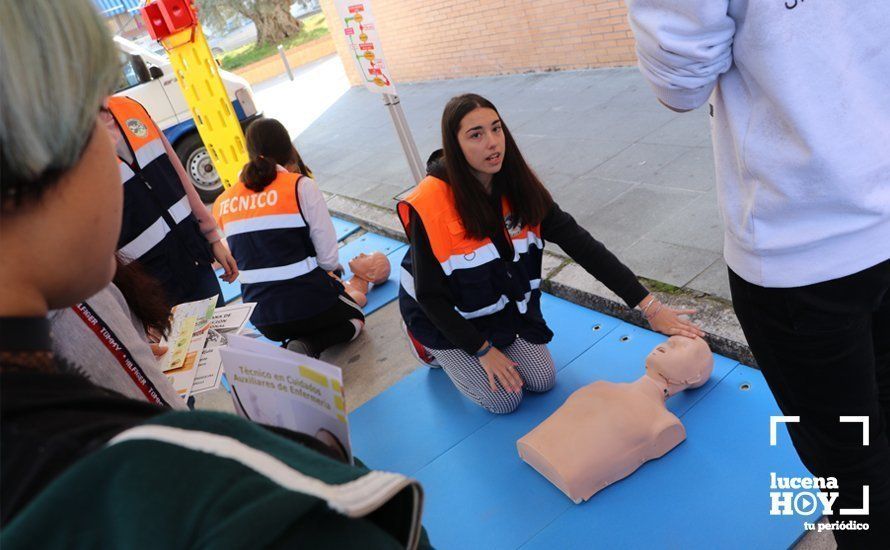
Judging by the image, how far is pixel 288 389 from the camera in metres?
0.98

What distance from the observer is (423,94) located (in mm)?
10797

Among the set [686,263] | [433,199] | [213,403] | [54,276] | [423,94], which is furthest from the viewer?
[423,94]

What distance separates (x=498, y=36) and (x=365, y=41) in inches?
206

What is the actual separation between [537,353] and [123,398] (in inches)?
110

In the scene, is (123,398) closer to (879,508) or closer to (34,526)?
(34,526)

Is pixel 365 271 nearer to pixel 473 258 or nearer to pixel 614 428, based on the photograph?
pixel 473 258

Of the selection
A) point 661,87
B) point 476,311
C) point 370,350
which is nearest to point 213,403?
point 370,350

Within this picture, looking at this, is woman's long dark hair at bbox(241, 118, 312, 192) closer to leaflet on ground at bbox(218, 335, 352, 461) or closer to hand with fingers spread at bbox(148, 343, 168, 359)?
hand with fingers spread at bbox(148, 343, 168, 359)

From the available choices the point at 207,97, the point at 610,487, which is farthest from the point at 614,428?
the point at 207,97

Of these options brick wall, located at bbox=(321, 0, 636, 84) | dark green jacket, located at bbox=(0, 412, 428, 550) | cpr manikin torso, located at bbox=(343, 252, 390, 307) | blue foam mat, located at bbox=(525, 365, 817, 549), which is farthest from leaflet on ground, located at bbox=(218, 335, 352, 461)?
brick wall, located at bbox=(321, 0, 636, 84)

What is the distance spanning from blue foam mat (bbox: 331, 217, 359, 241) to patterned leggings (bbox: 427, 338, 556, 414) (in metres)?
3.08

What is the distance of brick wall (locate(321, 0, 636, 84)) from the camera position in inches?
314

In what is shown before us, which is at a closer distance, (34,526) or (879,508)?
Answer: (34,526)

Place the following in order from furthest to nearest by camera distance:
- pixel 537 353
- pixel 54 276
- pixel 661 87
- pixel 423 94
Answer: pixel 423 94 < pixel 537 353 < pixel 661 87 < pixel 54 276
